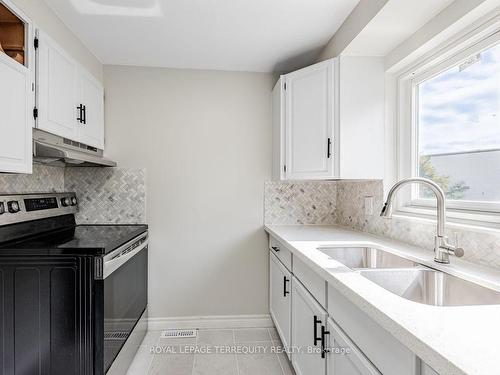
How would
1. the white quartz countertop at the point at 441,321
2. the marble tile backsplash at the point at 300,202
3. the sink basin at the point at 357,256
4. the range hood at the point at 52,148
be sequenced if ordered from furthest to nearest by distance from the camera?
the marble tile backsplash at the point at 300,202 < the sink basin at the point at 357,256 < the range hood at the point at 52,148 < the white quartz countertop at the point at 441,321

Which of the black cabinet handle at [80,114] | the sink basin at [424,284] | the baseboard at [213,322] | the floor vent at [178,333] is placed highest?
the black cabinet handle at [80,114]

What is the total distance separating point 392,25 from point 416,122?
0.61m

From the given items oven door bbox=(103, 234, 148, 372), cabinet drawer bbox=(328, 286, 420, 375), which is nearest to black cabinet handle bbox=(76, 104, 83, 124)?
oven door bbox=(103, 234, 148, 372)

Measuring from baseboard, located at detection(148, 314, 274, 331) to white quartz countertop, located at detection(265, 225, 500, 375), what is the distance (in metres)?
1.59

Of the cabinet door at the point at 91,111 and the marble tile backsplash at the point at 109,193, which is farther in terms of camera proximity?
the marble tile backsplash at the point at 109,193

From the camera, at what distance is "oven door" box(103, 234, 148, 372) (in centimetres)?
170

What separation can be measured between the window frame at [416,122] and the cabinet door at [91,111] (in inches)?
82.8

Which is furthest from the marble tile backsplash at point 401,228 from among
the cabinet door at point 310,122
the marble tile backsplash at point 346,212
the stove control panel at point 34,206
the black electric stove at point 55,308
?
the stove control panel at point 34,206

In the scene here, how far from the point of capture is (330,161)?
2164mm

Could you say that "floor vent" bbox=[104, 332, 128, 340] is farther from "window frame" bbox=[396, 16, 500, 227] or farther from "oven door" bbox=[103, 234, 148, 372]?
"window frame" bbox=[396, 16, 500, 227]

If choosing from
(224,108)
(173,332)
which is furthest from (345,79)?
(173,332)

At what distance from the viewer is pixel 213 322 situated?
274 centimetres

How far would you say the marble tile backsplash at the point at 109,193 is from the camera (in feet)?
8.66

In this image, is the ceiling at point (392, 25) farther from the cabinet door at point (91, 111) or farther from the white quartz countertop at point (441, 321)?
the cabinet door at point (91, 111)
